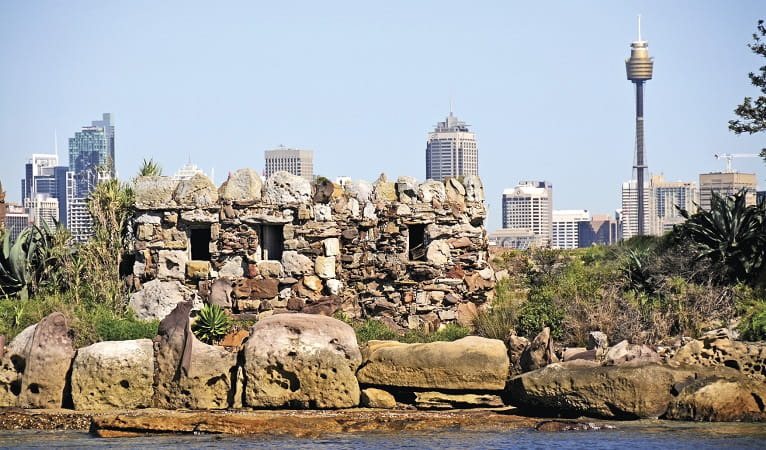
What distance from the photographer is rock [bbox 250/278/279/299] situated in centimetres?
2292

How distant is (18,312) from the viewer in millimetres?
21812

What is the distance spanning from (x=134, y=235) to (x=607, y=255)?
1082 cm

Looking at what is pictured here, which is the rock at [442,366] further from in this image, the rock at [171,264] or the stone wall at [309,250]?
the rock at [171,264]

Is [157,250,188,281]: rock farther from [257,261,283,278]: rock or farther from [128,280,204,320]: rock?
[257,261,283,278]: rock

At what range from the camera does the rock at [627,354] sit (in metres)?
19.2

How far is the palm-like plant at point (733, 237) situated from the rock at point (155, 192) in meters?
9.72

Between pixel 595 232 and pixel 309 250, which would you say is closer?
pixel 309 250

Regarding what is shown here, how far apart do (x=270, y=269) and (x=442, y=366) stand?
4866 millimetres

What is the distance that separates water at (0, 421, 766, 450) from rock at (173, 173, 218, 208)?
619 centimetres

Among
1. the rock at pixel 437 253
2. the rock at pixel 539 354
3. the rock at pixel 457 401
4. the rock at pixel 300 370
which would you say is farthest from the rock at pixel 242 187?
the rock at pixel 539 354

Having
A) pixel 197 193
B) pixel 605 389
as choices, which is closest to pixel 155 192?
pixel 197 193

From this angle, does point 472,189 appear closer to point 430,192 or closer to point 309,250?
point 430,192

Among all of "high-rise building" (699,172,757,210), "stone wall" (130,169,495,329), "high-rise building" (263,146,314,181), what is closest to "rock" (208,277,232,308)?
"stone wall" (130,169,495,329)

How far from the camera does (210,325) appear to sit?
21.4 meters
